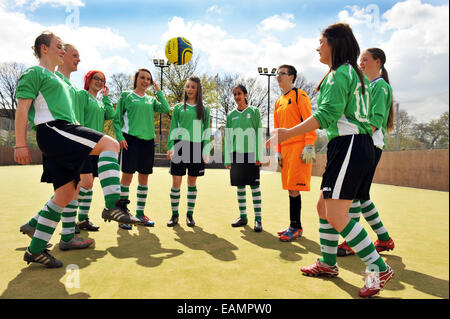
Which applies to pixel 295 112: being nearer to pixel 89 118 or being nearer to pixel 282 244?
pixel 282 244

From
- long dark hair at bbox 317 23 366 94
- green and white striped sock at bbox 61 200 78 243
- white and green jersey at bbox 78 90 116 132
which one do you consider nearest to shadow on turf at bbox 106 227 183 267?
green and white striped sock at bbox 61 200 78 243

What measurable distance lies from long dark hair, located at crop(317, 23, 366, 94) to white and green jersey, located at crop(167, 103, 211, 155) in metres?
2.74

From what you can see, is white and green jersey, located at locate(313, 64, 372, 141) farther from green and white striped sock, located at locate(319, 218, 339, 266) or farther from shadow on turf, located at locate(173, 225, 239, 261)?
shadow on turf, located at locate(173, 225, 239, 261)

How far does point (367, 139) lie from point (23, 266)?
3.25 meters

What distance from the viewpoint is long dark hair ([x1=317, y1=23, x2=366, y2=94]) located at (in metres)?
2.38

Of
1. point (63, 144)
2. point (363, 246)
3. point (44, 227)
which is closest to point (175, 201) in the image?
point (44, 227)

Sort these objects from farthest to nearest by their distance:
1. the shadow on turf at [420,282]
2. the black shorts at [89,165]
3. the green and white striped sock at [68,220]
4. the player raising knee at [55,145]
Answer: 1. the black shorts at [89,165]
2. the green and white striped sock at [68,220]
3. the player raising knee at [55,145]
4. the shadow on turf at [420,282]

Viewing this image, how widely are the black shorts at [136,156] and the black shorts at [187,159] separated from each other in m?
0.39

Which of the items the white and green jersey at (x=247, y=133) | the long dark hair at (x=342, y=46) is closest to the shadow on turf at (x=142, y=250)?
the white and green jersey at (x=247, y=133)

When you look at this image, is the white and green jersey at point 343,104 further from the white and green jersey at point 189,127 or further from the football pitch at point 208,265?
the white and green jersey at point 189,127

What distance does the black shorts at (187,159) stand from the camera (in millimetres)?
4797
